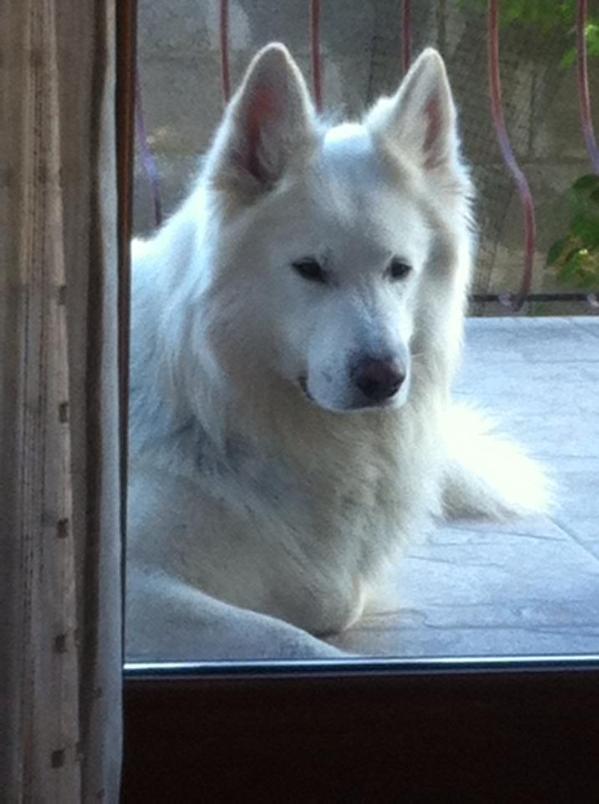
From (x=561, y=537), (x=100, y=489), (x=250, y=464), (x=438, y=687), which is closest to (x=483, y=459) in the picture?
(x=561, y=537)

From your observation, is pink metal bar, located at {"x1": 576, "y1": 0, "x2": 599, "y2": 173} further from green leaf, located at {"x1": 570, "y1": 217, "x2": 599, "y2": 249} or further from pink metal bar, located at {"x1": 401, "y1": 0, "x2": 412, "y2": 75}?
pink metal bar, located at {"x1": 401, "y1": 0, "x2": 412, "y2": 75}

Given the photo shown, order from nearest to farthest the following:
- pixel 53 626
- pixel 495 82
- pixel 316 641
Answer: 1. pixel 53 626
2. pixel 316 641
3. pixel 495 82

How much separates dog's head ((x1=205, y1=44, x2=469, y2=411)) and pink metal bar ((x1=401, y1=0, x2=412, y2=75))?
0.46 metres

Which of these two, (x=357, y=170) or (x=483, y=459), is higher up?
(x=357, y=170)

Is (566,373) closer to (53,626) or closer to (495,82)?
(495,82)

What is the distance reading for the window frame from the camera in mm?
1717

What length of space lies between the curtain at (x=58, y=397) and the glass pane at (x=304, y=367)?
562mm

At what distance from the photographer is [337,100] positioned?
239 centimetres

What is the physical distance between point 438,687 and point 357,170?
2.42 feet

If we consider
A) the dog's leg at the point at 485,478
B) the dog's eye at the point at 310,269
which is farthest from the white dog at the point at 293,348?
the dog's leg at the point at 485,478

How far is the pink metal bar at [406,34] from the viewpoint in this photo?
8.50 feet

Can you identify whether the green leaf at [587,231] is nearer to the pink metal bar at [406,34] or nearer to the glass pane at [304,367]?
the glass pane at [304,367]

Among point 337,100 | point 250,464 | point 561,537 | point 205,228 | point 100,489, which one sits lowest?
point 561,537

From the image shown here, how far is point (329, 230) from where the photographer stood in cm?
207
